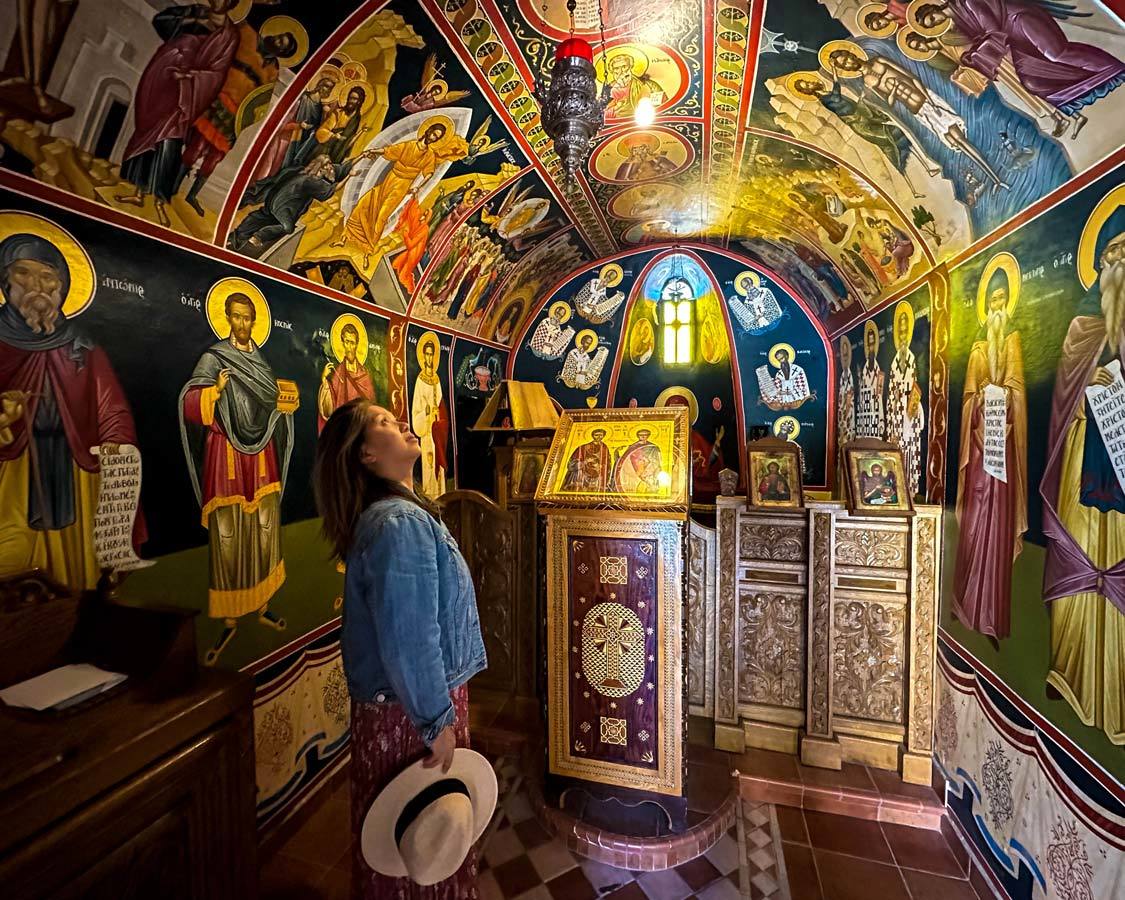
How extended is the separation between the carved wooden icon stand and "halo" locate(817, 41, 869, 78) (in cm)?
217

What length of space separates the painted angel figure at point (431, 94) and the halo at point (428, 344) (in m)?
2.47

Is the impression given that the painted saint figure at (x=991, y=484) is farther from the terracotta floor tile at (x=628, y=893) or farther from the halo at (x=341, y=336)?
the halo at (x=341, y=336)

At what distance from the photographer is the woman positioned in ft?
5.75

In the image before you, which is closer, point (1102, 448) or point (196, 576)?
point (1102, 448)

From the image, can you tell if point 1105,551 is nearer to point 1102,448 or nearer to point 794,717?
point 1102,448

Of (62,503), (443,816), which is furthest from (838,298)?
(62,503)

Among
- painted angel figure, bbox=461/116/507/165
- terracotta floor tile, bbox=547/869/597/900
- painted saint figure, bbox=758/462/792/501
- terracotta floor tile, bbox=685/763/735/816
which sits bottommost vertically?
terracotta floor tile, bbox=547/869/597/900

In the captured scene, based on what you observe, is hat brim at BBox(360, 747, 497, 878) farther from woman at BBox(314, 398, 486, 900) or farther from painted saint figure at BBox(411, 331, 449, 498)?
painted saint figure at BBox(411, 331, 449, 498)

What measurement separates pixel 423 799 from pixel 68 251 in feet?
8.92

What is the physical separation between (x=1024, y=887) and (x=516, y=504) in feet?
11.9

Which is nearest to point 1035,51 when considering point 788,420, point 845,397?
point 845,397

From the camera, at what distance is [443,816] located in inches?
66.6

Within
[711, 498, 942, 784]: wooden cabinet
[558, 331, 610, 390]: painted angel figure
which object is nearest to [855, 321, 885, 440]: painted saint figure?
[711, 498, 942, 784]: wooden cabinet

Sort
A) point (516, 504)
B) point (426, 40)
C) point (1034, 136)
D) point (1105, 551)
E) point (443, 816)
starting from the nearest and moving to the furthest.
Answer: point (443, 816) < point (1105, 551) < point (1034, 136) < point (426, 40) < point (516, 504)
